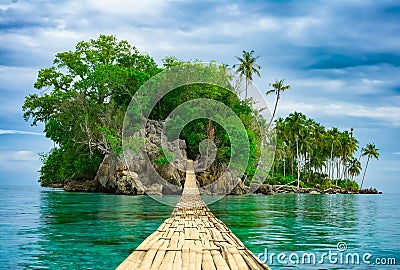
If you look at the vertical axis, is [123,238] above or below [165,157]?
below

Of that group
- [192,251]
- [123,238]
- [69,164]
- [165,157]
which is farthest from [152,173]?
[192,251]

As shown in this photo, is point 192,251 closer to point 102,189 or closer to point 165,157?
point 165,157

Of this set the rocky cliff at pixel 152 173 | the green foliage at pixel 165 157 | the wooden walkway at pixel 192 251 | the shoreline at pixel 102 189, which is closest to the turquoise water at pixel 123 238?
the wooden walkway at pixel 192 251

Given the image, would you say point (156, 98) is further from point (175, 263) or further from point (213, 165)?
point (175, 263)

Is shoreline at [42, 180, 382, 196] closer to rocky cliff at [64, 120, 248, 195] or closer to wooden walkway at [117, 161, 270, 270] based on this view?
rocky cliff at [64, 120, 248, 195]

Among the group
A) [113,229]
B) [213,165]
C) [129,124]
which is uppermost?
[129,124]

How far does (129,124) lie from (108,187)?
13.5 feet

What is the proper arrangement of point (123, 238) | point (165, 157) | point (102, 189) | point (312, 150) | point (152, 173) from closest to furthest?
point (123, 238) < point (165, 157) < point (152, 173) < point (102, 189) < point (312, 150)

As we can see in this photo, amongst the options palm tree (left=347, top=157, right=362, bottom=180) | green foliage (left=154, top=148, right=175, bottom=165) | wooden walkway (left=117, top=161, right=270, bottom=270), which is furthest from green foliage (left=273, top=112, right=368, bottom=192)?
wooden walkway (left=117, top=161, right=270, bottom=270)

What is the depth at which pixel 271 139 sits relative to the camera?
110 ft

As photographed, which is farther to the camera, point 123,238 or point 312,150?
point 312,150

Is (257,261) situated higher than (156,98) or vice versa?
(156,98)

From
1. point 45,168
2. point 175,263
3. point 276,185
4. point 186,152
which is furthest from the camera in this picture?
point 276,185

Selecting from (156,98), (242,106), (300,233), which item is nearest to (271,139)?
(242,106)
